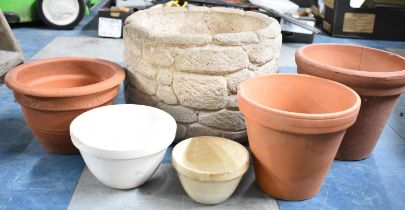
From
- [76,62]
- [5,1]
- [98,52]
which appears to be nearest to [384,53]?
[76,62]

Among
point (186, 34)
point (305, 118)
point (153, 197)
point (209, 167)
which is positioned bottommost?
point (153, 197)

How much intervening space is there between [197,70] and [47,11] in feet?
9.06

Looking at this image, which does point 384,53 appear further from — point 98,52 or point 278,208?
point 98,52

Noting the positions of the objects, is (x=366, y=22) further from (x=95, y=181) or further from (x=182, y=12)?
(x=95, y=181)

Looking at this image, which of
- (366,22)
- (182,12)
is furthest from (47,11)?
(366,22)

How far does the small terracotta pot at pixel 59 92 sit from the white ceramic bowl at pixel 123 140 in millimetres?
81

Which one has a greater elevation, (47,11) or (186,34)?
(186,34)

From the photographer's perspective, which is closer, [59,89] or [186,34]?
[59,89]

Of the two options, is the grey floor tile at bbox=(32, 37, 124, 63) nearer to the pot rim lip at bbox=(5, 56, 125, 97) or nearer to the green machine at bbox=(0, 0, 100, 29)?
the green machine at bbox=(0, 0, 100, 29)

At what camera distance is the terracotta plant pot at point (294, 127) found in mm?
1479

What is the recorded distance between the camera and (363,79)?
70.3 inches

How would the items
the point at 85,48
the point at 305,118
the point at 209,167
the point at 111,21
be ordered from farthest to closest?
the point at 111,21, the point at 85,48, the point at 209,167, the point at 305,118

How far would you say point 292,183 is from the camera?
165cm

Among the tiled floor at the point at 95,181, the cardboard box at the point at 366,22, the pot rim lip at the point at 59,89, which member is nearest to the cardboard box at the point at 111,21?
the tiled floor at the point at 95,181
